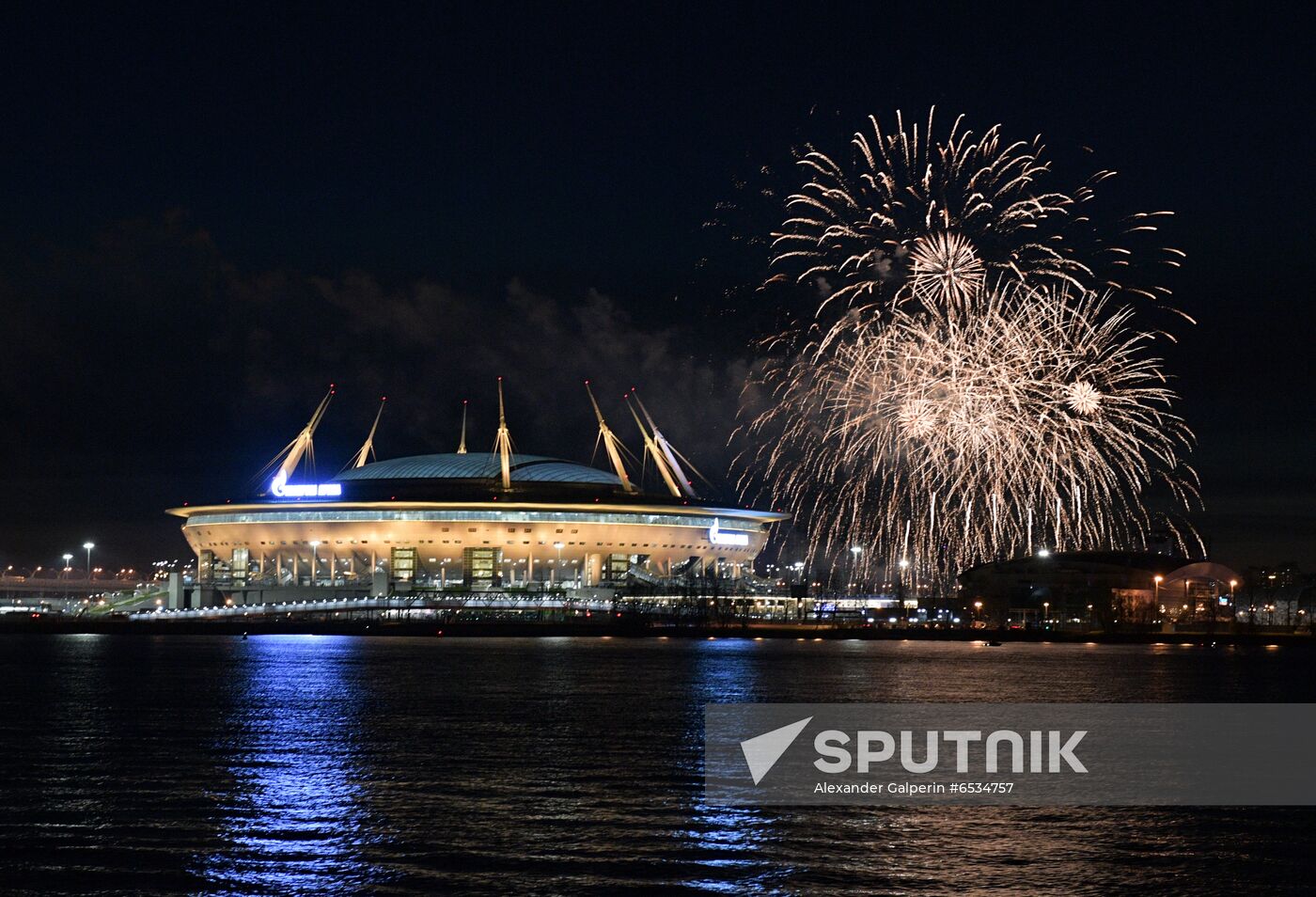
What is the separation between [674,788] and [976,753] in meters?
6.91

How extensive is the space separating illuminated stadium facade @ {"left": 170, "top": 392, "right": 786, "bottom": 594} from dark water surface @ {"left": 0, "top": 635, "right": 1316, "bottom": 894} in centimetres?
7189

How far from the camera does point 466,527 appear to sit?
116m

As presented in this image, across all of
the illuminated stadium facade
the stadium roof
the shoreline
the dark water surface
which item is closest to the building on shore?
the shoreline

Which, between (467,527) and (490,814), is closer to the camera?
(490,814)

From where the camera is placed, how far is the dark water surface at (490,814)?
1675cm

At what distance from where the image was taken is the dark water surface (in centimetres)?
1675

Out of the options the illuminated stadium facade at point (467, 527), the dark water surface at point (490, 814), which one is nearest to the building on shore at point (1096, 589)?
the illuminated stadium facade at point (467, 527)
